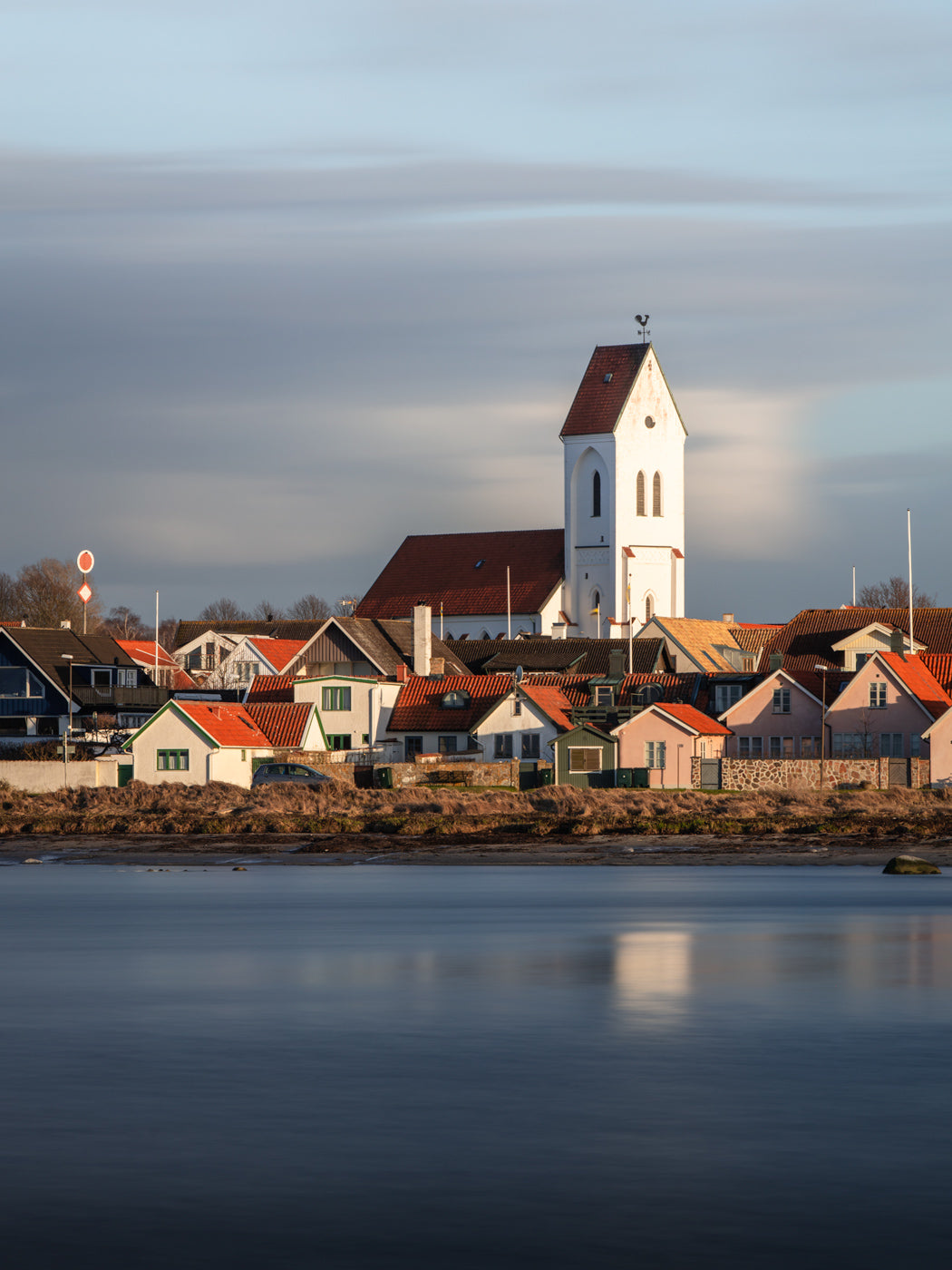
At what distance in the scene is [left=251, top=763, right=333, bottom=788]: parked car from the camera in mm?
68562

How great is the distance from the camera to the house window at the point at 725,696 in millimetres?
78906

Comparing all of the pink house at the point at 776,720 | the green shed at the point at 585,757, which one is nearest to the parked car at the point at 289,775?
the green shed at the point at 585,757

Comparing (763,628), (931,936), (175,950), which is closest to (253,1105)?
(175,950)

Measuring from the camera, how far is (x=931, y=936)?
86.4 feet

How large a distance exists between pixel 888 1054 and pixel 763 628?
328 ft

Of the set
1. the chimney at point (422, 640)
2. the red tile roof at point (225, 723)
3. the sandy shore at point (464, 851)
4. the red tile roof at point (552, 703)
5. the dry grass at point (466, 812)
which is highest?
the chimney at point (422, 640)

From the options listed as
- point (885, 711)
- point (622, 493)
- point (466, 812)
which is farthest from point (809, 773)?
point (622, 493)

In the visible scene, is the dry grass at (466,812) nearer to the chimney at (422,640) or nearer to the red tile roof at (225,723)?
the red tile roof at (225,723)

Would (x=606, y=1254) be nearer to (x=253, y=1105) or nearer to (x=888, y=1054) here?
(x=253, y=1105)

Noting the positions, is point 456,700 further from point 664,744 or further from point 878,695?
point 878,695

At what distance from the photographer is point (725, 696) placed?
260ft

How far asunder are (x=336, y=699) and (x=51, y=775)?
1426 centimetres

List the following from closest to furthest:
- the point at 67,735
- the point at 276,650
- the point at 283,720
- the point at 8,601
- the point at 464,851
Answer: the point at 464,851, the point at 283,720, the point at 67,735, the point at 276,650, the point at 8,601

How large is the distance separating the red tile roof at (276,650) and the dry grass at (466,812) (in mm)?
31928
